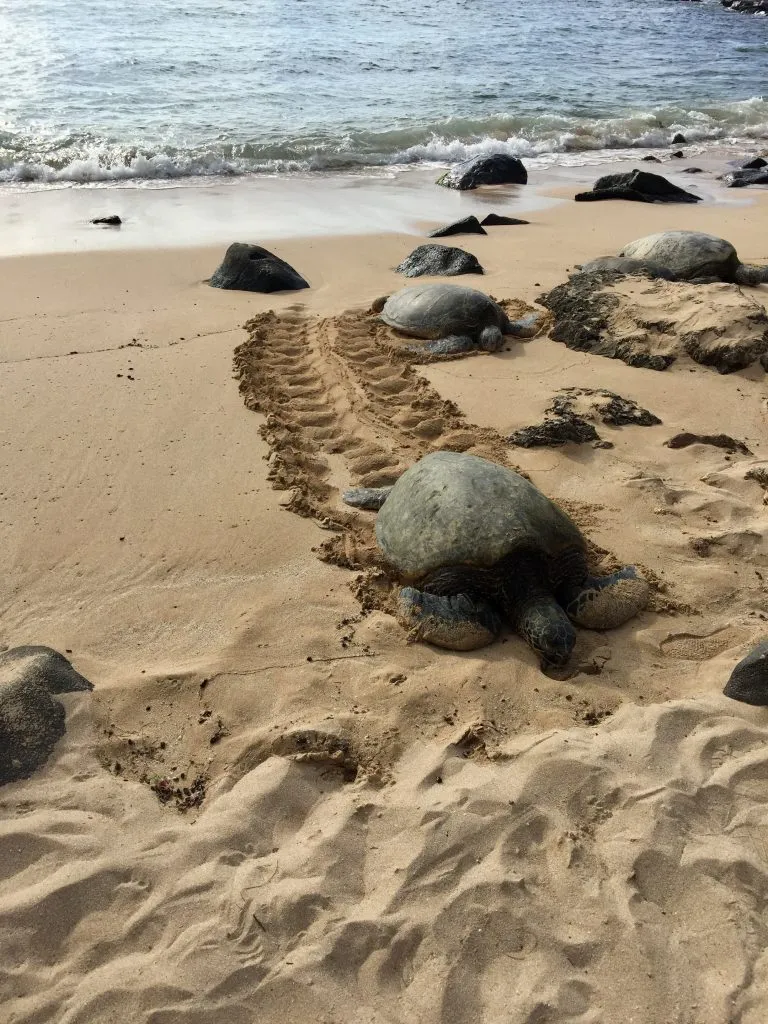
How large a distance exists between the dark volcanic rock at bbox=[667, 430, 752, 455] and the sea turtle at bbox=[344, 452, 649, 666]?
133 cm

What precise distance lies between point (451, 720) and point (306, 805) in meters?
0.63

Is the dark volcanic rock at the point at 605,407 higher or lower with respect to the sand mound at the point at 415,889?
higher

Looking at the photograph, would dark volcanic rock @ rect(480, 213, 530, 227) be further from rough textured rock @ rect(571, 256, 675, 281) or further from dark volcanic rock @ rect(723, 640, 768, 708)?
dark volcanic rock @ rect(723, 640, 768, 708)

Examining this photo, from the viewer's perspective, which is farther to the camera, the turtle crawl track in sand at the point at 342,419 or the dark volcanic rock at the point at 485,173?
the dark volcanic rock at the point at 485,173

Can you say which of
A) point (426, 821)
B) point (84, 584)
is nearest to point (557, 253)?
point (84, 584)

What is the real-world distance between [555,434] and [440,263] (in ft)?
10.7

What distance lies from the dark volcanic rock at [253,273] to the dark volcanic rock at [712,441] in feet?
12.3

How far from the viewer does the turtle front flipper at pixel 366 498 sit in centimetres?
388

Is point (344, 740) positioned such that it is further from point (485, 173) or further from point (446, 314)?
point (485, 173)

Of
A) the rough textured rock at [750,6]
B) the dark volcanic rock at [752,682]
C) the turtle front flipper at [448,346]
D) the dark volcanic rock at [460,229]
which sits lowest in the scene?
the dark volcanic rock at [752,682]

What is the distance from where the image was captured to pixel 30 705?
2613 millimetres

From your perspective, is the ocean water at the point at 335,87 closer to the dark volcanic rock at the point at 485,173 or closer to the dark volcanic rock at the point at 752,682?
the dark volcanic rock at the point at 485,173

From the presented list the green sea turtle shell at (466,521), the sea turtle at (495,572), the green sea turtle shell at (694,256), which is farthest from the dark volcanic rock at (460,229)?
the sea turtle at (495,572)

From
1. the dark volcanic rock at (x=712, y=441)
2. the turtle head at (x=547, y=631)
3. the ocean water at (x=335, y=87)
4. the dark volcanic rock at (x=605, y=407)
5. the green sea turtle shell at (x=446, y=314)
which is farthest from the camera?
the ocean water at (x=335, y=87)
